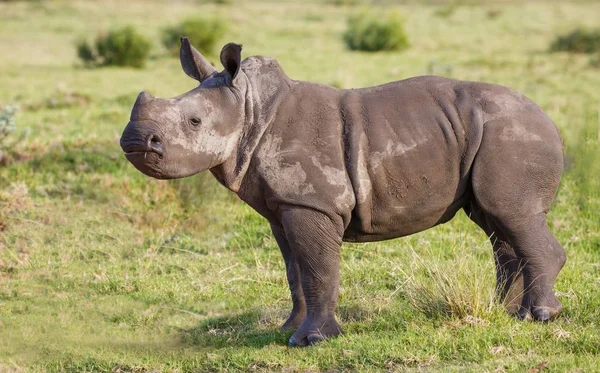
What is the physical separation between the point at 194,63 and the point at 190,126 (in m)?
0.72

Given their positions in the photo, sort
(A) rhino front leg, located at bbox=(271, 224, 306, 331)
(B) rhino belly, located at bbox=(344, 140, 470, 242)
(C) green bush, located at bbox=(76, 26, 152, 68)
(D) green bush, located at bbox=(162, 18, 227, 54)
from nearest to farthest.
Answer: (B) rhino belly, located at bbox=(344, 140, 470, 242), (A) rhino front leg, located at bbox=(271, 224, 306, 331), (C) green bush, located at bbox=(76, 26, 152, 68), (D) green bush, located at bbox=(162, 18, 227, 54)

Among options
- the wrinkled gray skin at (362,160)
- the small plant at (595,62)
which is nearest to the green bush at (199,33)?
the small plant at (595,62)

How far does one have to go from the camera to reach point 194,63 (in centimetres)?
723

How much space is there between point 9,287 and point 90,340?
175 cm

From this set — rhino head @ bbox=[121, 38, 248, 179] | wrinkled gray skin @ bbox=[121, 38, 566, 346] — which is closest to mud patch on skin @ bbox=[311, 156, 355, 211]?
wrinkled gray skin @ bbox=[121, 38, 566, 346]

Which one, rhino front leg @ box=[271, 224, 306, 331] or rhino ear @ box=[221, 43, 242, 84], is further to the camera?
rhino front leg @ box=[271, 224, 306, 331]

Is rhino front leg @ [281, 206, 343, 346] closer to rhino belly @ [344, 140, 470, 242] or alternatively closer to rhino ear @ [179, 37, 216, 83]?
rhino belly @ [344, 140, 470, 242]

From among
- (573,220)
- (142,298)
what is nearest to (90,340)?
(142,298)

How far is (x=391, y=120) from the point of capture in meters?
7.08

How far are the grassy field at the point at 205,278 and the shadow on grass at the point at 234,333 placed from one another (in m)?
0.02

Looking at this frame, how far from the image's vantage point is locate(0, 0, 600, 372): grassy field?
6.80 metres

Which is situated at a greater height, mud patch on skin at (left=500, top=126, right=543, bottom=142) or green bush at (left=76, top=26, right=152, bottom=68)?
mud patch on skin at (left=500, top=126, right=543, bottom=142)

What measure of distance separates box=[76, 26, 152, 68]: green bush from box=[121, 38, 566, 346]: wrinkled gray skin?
16.6 metres

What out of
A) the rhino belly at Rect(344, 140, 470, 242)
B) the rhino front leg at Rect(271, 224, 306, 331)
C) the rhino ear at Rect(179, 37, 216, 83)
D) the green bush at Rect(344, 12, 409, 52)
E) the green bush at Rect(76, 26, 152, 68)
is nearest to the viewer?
the rhino belly at Rect(344, 140, 470, 242)
